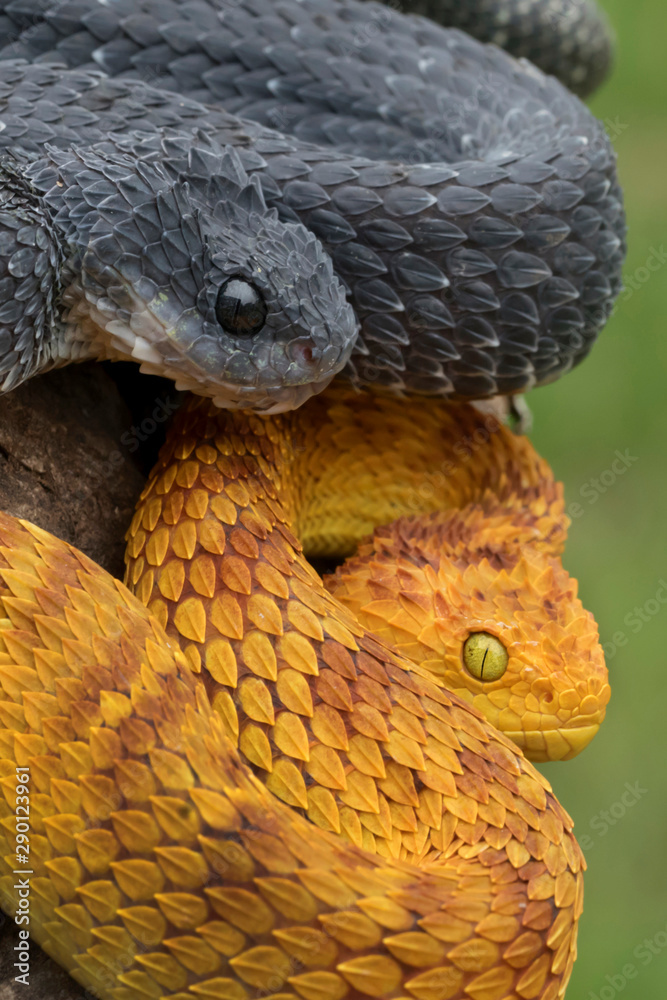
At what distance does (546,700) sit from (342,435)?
74cm

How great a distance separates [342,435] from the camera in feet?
6.84

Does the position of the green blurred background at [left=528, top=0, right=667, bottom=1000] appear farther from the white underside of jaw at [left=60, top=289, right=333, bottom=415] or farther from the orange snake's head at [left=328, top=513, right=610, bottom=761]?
the white underside of jaw at [left=60, top=289, right=333, bottom=415]

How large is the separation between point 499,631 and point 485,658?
0.05 meters

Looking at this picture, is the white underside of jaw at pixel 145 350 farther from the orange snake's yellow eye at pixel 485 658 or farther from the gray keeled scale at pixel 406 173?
the orange snake's yellow eye at pixel 485 658

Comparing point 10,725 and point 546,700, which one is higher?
point 546,700

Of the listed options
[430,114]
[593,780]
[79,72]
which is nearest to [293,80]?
[430,114]

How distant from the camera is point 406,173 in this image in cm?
179

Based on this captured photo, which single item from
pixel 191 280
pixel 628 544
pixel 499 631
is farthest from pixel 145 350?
pixel 628 544

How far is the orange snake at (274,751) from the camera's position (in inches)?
43.8

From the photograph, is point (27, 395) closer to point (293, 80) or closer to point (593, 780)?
point (293, 80)

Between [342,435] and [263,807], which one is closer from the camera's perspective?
[263,807]

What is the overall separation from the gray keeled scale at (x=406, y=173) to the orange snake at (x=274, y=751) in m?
0.35

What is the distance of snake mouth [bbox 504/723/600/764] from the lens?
1.62m

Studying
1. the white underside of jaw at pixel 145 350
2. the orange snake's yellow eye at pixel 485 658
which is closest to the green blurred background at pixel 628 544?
the orange snake's yellow eye at pixel 485 658
